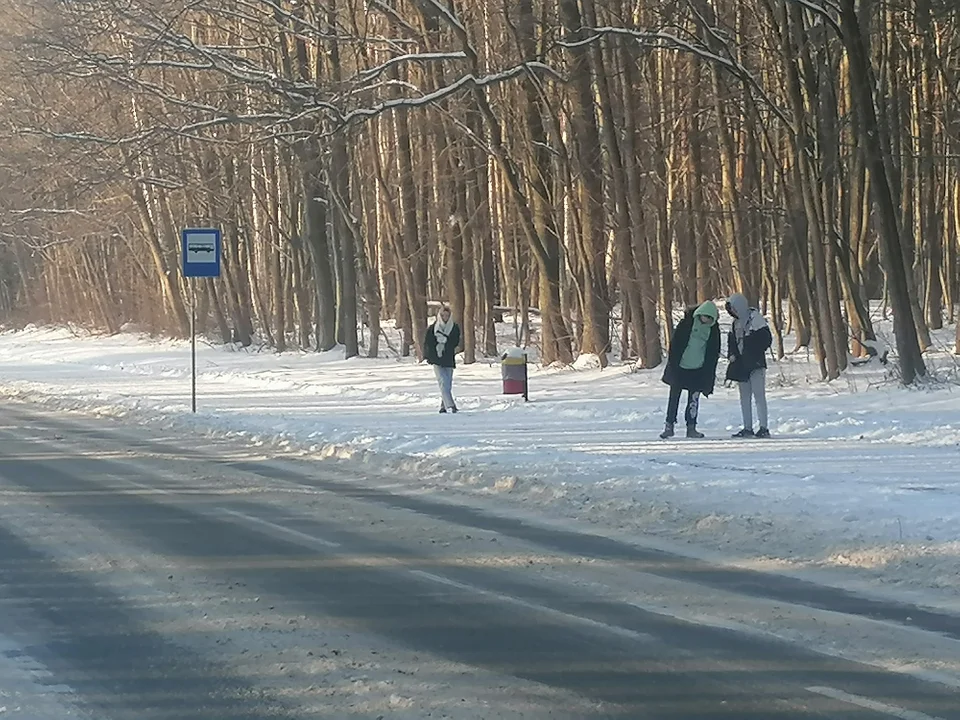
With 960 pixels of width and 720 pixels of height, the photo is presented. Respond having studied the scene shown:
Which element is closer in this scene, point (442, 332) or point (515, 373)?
point (442, 332)

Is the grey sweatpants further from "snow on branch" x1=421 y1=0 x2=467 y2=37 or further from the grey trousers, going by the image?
"snow on branch" x1=421 y1=0 x2=467 y2=37

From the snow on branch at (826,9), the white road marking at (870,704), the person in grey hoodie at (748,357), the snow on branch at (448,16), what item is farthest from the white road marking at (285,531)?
the snow on branch at (448,16)

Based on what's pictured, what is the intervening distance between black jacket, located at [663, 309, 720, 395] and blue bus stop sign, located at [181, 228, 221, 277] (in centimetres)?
918

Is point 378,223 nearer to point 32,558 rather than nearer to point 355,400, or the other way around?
point 355,400

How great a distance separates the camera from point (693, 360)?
16.7 metres

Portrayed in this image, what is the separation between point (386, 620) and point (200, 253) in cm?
1572

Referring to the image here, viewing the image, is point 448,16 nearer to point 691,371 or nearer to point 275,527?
point 691,371

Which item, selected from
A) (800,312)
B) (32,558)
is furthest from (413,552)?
(800,312)

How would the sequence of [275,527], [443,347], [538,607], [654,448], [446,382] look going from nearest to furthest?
[538,607] < [275,527] < [654,448] < [443,347] < [446,382]

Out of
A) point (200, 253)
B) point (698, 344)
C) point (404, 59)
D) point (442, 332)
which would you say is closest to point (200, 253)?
Answer: point (200, 253)

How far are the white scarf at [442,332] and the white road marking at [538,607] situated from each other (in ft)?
38.0

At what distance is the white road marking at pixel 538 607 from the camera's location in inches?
299

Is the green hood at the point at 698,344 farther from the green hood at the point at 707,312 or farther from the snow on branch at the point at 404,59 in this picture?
the snow on branch at the point at 404,59

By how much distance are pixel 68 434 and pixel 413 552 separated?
12457mm
